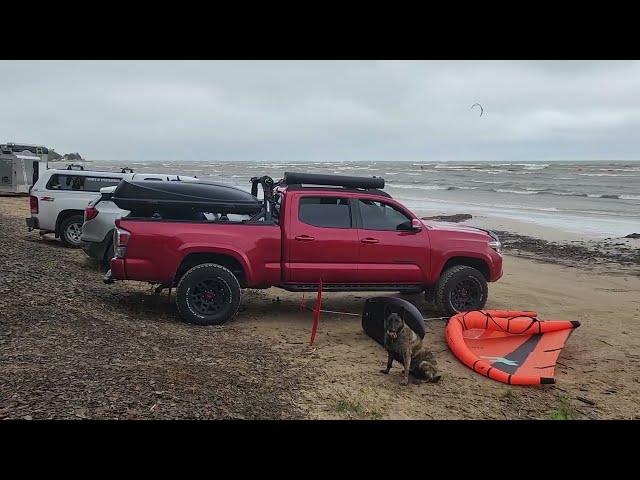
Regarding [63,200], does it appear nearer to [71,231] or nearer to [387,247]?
[71,231]

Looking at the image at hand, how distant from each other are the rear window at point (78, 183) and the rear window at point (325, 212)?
253 inches

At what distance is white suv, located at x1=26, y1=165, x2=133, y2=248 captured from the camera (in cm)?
1144

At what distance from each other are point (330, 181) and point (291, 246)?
1233mm

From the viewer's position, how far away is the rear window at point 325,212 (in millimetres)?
7438

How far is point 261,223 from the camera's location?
23.6ft

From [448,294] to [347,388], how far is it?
3113 mm

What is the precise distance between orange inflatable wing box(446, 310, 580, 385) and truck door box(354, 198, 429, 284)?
1.12m

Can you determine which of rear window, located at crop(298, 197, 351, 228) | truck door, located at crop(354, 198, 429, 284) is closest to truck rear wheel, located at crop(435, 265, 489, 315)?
truck door, located at crop(354, 198, 429, 284)

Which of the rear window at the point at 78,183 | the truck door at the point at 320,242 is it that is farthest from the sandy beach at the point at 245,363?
the rear window at the point at 78,183

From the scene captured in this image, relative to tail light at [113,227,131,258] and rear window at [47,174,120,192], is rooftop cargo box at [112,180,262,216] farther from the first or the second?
rear window at [47,174,120,192]

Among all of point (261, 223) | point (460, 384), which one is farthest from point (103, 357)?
point (460, 384)

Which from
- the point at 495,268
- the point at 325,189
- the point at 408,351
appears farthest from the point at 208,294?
the point at 495,268

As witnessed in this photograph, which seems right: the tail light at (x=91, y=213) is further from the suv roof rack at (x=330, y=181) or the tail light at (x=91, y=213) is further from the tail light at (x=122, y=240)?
the suv roof rack at (x=330, y=181)
